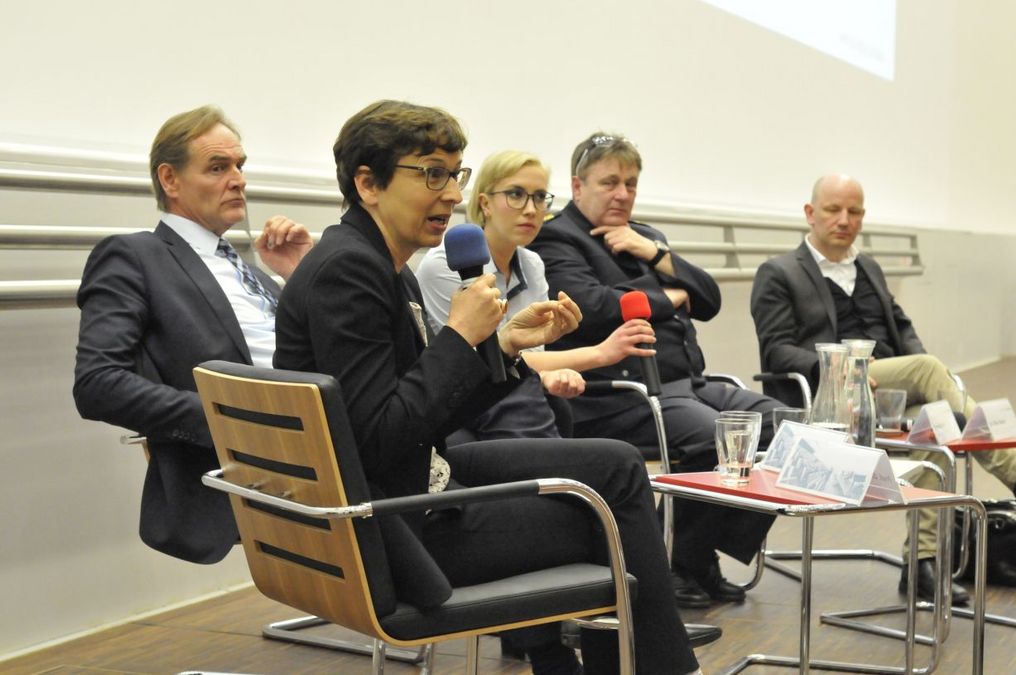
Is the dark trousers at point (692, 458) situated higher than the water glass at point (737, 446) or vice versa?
the water glass at point (737, 446)

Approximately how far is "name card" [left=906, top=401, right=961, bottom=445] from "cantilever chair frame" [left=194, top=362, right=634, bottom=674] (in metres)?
1.35

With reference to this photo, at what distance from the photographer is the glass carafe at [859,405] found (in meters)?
2.40

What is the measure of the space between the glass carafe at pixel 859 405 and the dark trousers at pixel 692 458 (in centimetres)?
68

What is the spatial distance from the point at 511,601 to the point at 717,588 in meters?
1.61

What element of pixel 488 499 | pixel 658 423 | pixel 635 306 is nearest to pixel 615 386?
pixel 658 423

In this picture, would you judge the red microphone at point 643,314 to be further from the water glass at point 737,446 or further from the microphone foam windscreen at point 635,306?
the water glass at point 737,446

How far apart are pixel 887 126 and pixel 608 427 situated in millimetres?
5785

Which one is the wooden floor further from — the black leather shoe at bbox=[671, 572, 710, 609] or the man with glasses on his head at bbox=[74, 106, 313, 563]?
the man with glasses on his head at bbox=[74, 106, 313, 563]

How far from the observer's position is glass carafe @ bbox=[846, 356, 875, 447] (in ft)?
7.88

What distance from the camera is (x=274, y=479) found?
169 centimetres

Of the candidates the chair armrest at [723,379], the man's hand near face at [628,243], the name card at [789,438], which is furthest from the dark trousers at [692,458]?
the name card at [789,438]

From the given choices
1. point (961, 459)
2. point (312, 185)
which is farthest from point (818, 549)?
point (312, 185)

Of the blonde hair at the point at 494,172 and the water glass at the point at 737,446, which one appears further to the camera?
the blonde hair at the point at 494,172

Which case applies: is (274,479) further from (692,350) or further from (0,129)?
(692,350)
